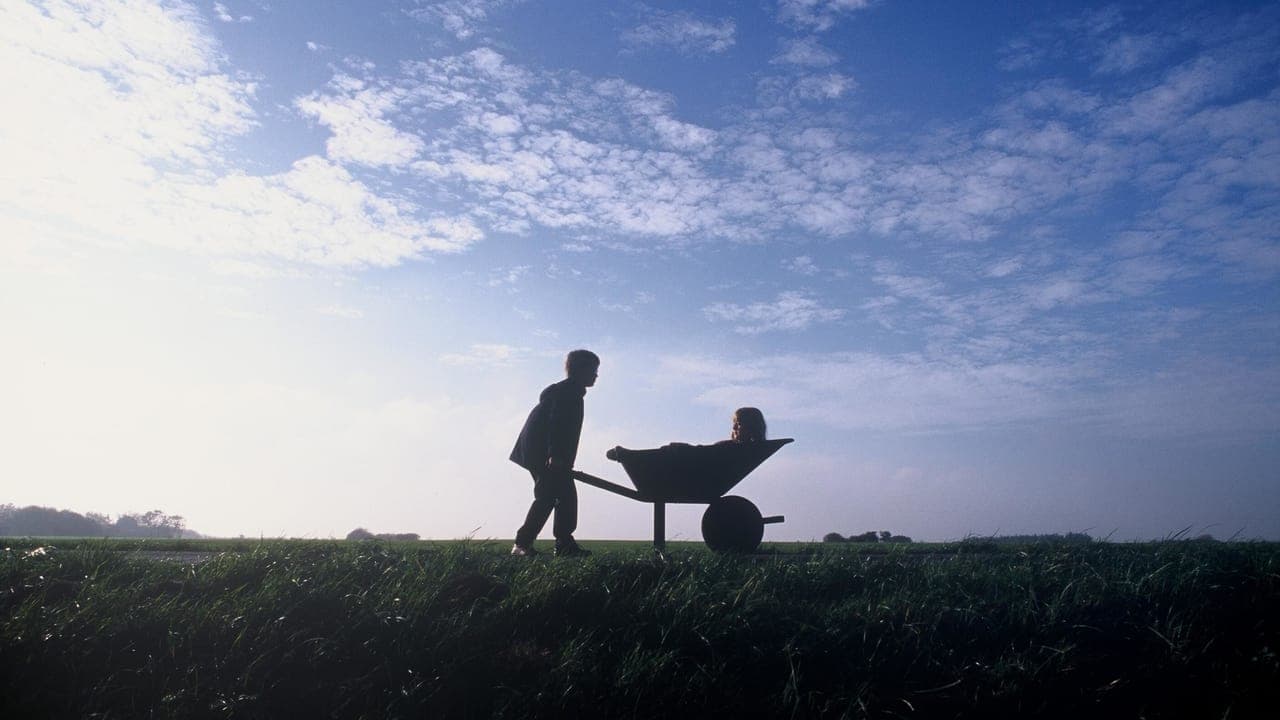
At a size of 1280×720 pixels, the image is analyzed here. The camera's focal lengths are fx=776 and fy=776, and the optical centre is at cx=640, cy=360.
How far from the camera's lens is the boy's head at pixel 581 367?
8.66 meters

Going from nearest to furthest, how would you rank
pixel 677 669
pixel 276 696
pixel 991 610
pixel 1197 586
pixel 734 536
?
pixel 276 696 → pixel 677 669 → pixel 991 610 → pixel 1197 586 → pixel 734 536

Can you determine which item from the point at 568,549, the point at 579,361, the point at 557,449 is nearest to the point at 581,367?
the point at 579,361

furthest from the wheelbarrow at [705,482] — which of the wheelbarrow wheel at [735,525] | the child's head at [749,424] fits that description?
the child's head at [749,424]

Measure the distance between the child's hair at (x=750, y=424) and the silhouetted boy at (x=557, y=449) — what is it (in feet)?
5.86

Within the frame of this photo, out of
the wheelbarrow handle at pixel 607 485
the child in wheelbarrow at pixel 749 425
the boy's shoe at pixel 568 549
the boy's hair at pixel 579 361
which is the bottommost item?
Answer: the boy's shoe at pixel 568 549

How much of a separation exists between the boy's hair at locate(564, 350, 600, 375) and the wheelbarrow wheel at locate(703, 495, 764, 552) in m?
2.08

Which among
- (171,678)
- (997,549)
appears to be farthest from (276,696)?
(997,549)

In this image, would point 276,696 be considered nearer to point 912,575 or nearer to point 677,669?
point 677,669

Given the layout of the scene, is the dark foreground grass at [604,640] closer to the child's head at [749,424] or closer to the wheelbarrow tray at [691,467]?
the wheelbarrow tray at [691,467]

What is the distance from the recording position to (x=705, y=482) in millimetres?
8273

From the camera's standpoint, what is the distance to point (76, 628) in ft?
14.1

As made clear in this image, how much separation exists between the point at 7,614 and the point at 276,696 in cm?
186

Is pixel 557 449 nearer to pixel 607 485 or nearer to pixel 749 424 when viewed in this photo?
pixel 607 485

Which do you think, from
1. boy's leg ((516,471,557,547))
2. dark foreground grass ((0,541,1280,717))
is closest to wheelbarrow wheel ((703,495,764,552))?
boy's leg ((516,471,557,547))
